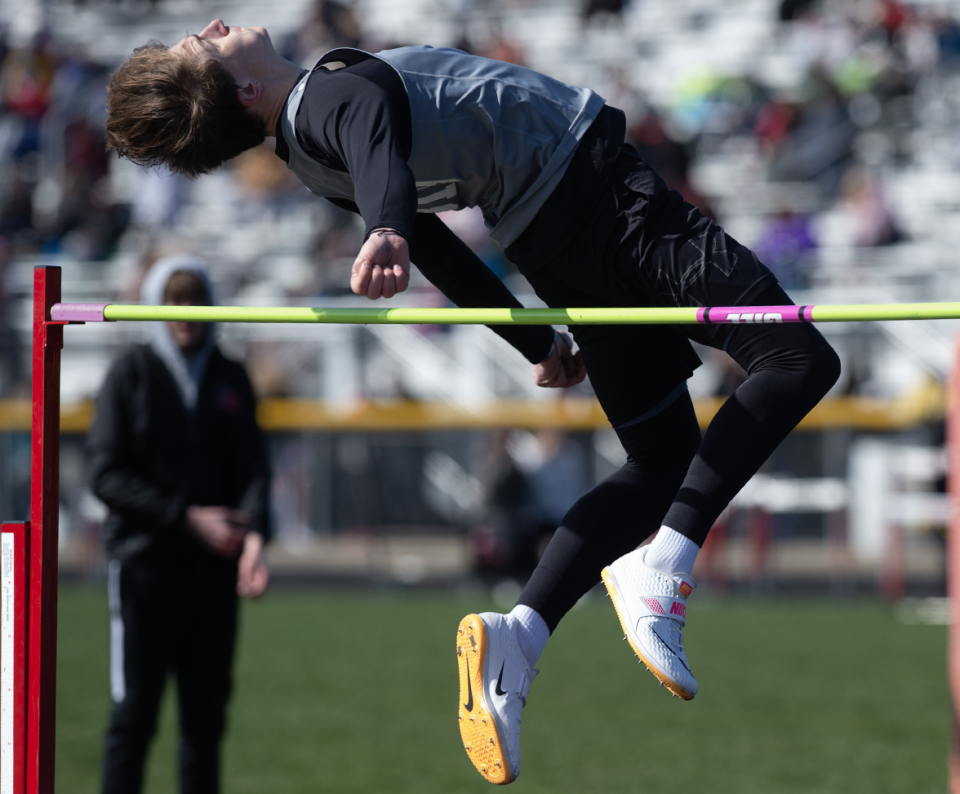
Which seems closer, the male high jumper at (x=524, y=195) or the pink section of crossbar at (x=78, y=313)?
the male high jumper at (x=524, y=195)

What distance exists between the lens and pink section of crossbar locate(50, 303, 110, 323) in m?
2.79

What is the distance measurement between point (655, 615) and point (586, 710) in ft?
14.1

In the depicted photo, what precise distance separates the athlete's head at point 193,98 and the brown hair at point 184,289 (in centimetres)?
153

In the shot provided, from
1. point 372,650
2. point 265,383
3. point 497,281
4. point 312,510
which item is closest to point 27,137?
point 265,383

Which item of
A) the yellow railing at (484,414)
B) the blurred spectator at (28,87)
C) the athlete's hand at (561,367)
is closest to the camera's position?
the athlete's hand at (561,367)

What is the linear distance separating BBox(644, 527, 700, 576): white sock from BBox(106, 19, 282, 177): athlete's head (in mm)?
1202

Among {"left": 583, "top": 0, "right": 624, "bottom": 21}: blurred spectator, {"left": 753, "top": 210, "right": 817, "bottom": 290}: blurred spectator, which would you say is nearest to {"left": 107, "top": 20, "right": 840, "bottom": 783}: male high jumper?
{"left": 753, "top": 210, "right": 817, "bottom": 290}: blurred spectator

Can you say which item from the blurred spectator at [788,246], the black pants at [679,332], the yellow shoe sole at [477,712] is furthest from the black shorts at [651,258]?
the blurred spectator at [788,246]

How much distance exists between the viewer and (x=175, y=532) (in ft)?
13.7

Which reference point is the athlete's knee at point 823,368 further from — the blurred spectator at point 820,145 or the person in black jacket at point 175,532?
the blurred spectator at point 820,145

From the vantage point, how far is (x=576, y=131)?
2.67 m

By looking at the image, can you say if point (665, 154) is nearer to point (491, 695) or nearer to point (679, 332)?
point (679, 332)

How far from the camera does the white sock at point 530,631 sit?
280 cm

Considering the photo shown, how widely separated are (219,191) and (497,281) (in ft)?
44.2
